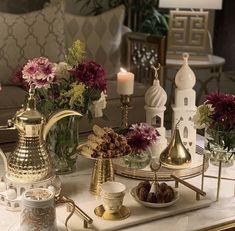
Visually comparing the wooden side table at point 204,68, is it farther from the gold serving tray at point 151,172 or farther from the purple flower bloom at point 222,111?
the purple flower bloom at point 222,111

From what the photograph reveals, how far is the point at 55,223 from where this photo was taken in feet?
3.98

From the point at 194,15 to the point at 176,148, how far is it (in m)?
2.13

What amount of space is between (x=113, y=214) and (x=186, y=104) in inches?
22.7

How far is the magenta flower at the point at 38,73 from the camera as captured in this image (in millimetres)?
1472

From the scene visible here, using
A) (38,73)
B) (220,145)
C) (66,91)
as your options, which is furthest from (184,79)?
(38,73)

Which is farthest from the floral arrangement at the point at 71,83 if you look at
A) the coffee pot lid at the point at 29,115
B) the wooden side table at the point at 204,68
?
the wooden side table at the point at 204,68

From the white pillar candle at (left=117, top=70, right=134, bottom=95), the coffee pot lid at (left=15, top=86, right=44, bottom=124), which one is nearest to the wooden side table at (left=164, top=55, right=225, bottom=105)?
the white pillar candle at (left=117, top=70, right=134, bottom=95)

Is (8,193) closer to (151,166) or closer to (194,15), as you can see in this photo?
(151,166)

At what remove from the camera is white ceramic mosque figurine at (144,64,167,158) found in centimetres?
170

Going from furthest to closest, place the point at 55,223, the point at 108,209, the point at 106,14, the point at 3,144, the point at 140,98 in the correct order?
1. the point at 106,14
2. the point at 140,98
3. the point at 3,144
4. the point at 108,209
5. the point at 55,223

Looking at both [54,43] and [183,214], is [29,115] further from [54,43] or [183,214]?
[54,43]

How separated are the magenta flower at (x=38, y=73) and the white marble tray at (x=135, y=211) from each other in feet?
1.23

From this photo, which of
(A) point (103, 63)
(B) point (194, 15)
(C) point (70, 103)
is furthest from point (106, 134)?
(B) point (194, 15)

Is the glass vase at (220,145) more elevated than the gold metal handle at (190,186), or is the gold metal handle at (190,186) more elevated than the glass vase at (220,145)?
the glass vase at (220,145)
